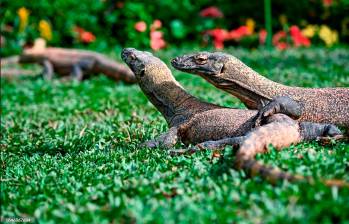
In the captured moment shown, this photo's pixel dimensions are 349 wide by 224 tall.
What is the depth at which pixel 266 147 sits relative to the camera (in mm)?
4430

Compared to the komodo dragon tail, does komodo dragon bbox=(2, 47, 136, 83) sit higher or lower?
higher

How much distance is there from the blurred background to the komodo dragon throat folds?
11.3 m

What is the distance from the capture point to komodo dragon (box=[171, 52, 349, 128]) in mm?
5352

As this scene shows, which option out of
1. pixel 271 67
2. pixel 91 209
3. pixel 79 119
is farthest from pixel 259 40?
pixel 91 209

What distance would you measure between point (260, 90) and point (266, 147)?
123cm

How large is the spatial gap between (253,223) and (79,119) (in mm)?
5460

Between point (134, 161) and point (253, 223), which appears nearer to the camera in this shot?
point (253, 223)

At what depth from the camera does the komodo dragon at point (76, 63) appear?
12.4 m

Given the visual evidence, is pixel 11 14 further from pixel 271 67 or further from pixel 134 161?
pixel 134 161

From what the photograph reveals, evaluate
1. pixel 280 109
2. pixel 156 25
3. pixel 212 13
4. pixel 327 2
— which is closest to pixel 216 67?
pixel 280 109

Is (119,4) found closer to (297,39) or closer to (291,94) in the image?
(297,39)

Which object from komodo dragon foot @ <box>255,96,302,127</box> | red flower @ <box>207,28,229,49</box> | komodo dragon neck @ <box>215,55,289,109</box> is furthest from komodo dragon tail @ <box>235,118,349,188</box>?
red flower @ <box>207,28,229,49</box>

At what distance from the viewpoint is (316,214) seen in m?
3.13

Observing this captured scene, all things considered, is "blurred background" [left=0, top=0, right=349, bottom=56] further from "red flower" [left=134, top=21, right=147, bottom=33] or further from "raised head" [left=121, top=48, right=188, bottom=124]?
"raised head" [left=121, top=48, right=188, bottom=124]
